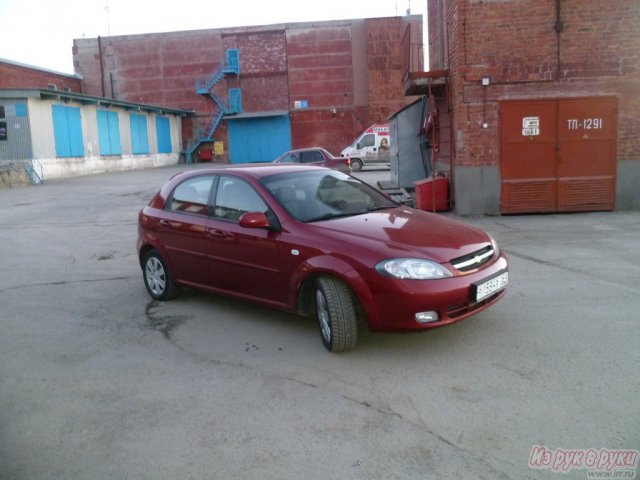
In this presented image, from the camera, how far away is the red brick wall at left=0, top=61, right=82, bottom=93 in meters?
37.0

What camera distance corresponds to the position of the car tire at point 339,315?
4.80 metres

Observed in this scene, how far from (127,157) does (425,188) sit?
27974mm

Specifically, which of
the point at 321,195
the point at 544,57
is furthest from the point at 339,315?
the point at 544,57

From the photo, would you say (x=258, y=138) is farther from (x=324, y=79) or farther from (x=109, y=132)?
(x=109, y=132)

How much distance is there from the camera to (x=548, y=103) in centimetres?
1230

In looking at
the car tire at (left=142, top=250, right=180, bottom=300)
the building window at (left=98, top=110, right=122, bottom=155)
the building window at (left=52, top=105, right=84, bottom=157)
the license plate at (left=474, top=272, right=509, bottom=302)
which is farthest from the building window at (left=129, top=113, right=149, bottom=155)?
the license plate at (left=474, top=272, right=509, bottom=302)

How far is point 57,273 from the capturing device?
8680mm

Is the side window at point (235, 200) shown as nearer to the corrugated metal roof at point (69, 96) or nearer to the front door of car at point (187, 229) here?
the front door of car at point (187, 229)

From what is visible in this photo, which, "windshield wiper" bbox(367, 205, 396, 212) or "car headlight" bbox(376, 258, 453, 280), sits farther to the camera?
"windshield wiper" bbox(367, 205, 396, 212)

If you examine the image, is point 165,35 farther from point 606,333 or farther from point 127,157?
point 606,333

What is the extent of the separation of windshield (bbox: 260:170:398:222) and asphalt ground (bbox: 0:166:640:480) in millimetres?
1127

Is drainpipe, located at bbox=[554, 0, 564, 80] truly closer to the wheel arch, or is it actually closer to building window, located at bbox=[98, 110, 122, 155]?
the wheel arch

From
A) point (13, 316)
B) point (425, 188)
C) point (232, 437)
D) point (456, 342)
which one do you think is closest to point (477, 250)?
point (456, 342)

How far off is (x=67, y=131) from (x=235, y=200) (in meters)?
27.6
